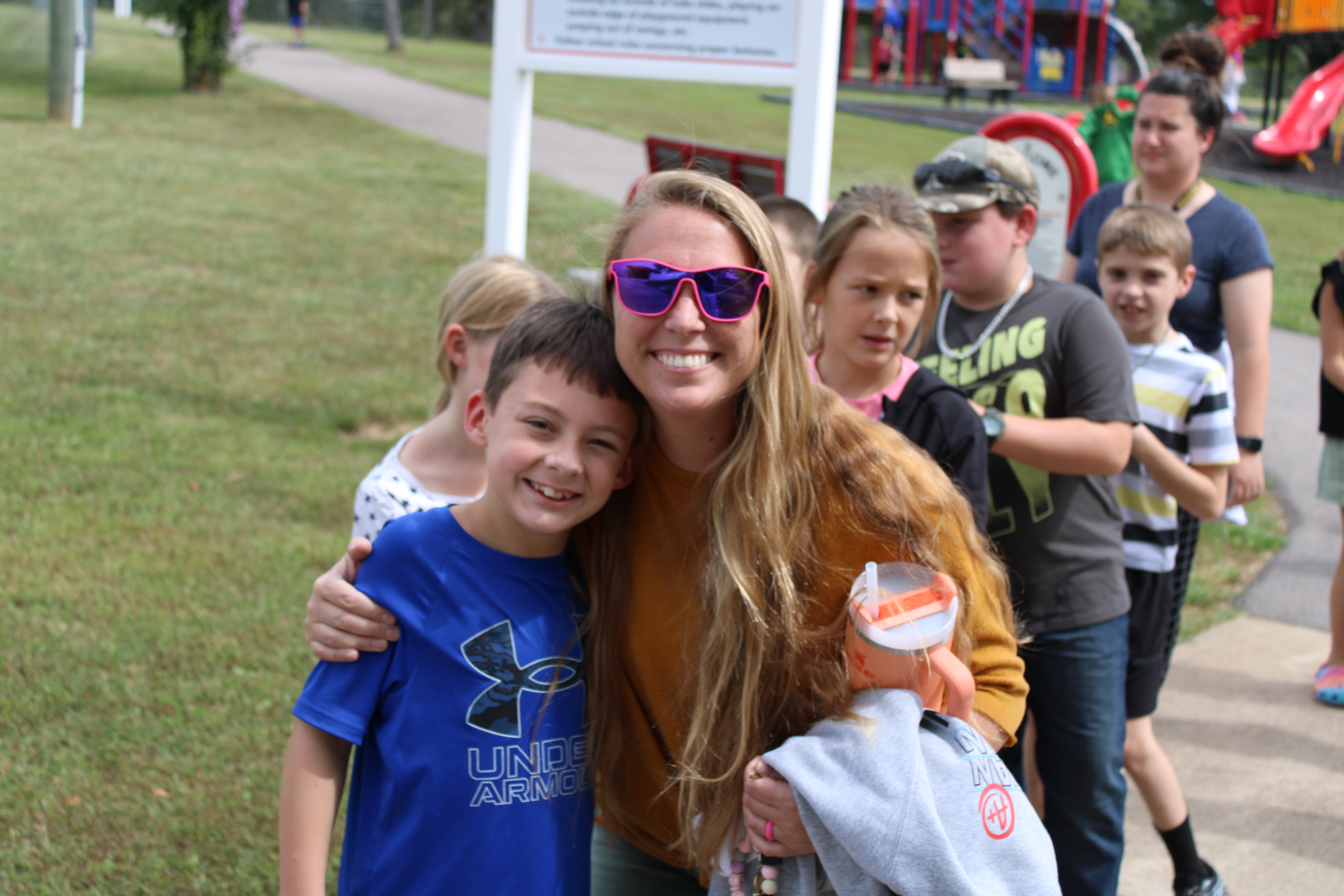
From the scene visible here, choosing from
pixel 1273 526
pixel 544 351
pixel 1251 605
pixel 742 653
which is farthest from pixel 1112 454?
pixel 1273 526

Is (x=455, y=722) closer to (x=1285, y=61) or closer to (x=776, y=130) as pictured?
(x=776, y=130)

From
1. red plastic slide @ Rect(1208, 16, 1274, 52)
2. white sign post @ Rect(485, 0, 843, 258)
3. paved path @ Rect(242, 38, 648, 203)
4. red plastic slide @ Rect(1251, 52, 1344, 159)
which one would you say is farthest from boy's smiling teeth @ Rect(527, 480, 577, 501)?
red plastic slide @ Rect(1208, 16, 1274, 52)

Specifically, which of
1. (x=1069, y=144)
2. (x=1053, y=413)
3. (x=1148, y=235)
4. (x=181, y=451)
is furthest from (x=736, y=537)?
(x=181, y=451)

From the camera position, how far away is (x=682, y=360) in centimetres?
167

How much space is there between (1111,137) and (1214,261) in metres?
2.53

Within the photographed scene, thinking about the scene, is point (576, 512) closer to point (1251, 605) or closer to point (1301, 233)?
point (1251, 605)

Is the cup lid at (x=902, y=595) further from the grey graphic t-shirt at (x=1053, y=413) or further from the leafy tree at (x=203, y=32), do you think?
the leafy tree at (x=203, y=32)

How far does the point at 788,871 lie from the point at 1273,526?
5.38 metres

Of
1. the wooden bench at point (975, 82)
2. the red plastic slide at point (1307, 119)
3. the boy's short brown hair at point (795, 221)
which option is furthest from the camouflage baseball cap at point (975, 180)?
the wooden bench at point (975, 82)

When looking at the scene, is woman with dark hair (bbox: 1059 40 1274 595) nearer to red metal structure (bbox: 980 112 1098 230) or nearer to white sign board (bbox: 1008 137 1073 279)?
red metal structure (bbox: 980 112 1098 230)

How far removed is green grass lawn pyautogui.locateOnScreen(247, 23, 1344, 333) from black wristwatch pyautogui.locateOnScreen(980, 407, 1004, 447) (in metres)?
0.59

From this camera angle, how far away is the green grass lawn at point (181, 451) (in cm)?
331

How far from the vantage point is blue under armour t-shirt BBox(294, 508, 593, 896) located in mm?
1742

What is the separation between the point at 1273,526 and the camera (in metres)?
6.06
